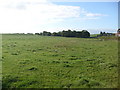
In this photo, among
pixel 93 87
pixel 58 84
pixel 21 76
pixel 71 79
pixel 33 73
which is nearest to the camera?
pixel 93 87

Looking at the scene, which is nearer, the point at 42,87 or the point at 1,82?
the point at 42,87

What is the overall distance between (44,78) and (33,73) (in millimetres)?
1659

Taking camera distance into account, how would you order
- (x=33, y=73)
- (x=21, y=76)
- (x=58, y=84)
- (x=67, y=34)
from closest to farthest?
(x=58, y=84) → (x=21, y=76) → (x=33, y=73) → (x=67, y=34)

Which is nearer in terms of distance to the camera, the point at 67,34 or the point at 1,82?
the point at 1,82

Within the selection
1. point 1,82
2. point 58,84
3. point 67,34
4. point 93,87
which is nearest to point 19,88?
point 1,82

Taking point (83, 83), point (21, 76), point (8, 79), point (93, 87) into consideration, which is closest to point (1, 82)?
point (8, 79)

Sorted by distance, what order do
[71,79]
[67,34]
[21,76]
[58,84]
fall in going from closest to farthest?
1. [58,84]
2. [71,79]
3. [21,76]
4. [67,34]

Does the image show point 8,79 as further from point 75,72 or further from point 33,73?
point 75,72

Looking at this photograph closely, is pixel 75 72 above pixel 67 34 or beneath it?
beneath

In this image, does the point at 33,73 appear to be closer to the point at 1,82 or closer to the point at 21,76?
the point at 21,76

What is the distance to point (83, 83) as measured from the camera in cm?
923

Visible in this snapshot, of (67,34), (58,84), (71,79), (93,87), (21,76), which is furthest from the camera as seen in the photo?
(67,34)

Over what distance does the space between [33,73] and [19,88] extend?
2.90 m

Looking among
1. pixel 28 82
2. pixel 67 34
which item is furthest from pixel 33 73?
pixel 67 34
